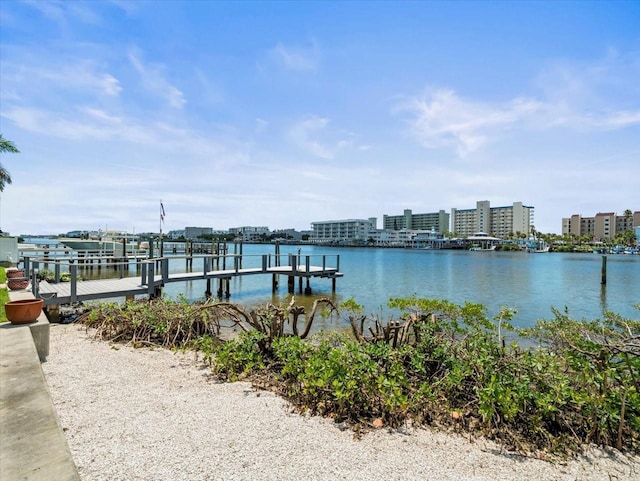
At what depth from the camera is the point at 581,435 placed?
408 centimetres

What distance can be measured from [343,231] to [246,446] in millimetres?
152699

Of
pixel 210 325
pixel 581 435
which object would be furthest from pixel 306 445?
pixel 210 325

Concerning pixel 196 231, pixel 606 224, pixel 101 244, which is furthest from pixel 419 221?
pixel 101 244

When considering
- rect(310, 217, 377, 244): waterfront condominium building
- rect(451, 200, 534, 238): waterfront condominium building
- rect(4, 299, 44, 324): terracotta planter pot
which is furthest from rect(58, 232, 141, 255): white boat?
rect(451, 200, 534, 238): waterfront condominium building

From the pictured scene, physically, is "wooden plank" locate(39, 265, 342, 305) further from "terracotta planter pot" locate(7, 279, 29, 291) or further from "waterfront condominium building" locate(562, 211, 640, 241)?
"waterfront condominium building" locate(562, 211, 640, 241)

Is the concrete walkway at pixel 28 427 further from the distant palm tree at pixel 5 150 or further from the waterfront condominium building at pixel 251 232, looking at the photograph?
the waterfront condominium building at pixel 251 232

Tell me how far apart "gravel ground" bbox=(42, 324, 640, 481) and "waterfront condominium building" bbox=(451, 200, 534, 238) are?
515ft

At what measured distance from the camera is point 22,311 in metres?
6.77

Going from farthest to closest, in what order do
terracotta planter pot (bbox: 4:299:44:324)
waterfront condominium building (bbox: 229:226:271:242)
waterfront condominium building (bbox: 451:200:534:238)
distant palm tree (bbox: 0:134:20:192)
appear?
1. waterfront condominium building (bbox: 229:226:271:242)
2. waterfront condominium building (bbox: 451:200:534:238)
3. distant palm tree (bbox: 0:134:20:192)
4. terracotta planter pot (bbox: 4:299:44:324)

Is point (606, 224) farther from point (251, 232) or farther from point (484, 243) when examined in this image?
point (251, 232)

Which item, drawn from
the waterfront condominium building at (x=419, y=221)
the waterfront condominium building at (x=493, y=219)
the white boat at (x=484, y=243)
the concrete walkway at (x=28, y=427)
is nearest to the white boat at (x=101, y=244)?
the concrete walkway at (x=28, y=427)

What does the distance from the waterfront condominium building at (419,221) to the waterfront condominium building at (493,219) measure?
5059 millimetres

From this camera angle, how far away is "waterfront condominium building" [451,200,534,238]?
15525 centimetres

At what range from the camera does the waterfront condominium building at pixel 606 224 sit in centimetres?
14000
